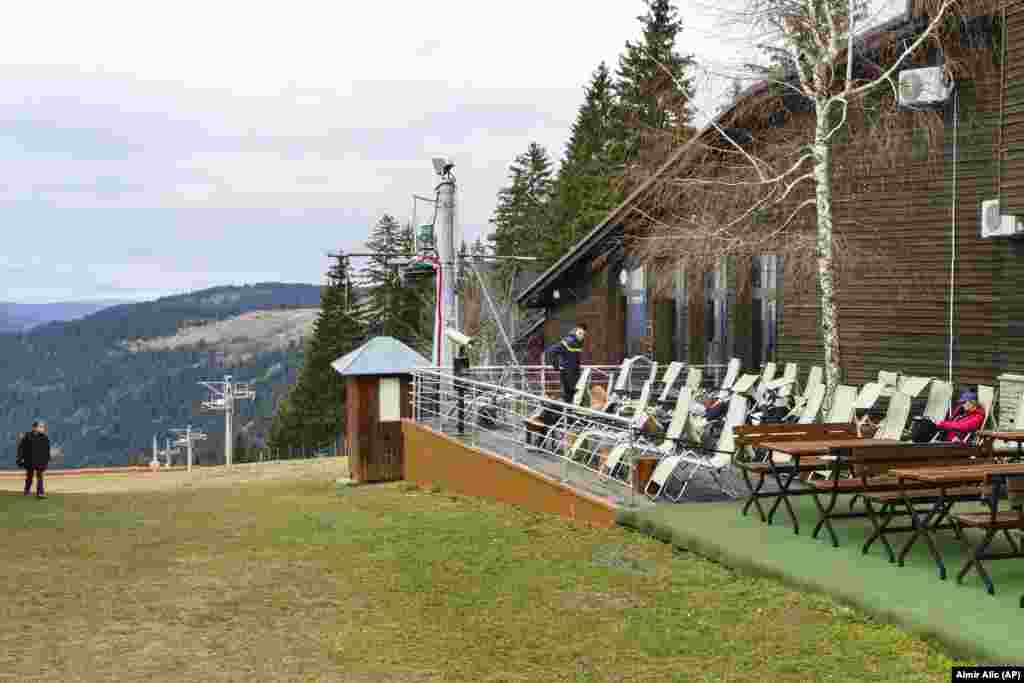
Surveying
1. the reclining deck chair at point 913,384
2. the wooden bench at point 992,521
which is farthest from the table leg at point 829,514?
the reclining deck chair at point 913,384

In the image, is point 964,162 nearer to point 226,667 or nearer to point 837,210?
point 837,210

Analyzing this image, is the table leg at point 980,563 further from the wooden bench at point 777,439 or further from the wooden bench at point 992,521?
the wooden bench at point 777,439

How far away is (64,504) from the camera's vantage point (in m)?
16.4

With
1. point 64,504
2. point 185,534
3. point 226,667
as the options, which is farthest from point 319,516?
point 226,667

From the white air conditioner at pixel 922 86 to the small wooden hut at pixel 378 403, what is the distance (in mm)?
8847

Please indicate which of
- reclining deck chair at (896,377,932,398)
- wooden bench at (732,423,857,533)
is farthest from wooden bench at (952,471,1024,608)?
reclining deck chair at (896,377,932,398)

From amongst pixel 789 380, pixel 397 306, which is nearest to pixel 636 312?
pixel 789 380

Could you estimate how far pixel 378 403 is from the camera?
1884 cm

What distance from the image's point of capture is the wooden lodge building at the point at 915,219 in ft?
41.9

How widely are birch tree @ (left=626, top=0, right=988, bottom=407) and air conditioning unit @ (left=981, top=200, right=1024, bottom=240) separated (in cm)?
174

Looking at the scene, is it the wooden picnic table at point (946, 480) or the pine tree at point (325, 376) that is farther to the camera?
the pine tree at point (325, 376)

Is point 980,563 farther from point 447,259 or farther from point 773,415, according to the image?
point 447,259

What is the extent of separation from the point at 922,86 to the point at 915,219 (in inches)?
70.2

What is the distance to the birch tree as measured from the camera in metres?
12.0
